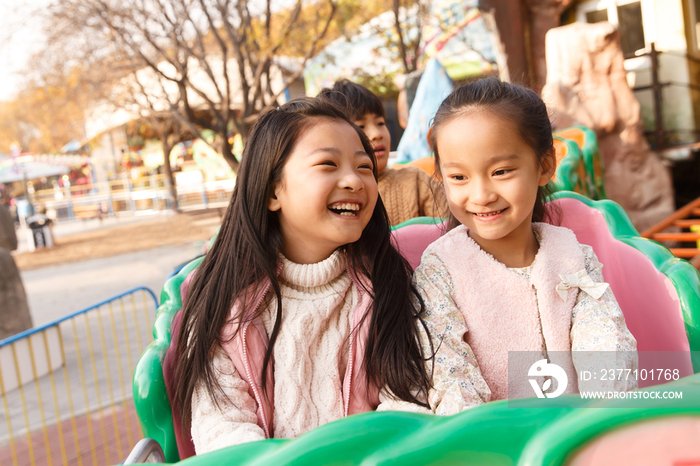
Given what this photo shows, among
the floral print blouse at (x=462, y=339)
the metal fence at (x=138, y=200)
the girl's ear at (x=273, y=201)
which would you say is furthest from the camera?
the metal fence at (x=138, y=200)

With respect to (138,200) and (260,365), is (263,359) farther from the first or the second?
(138,200)

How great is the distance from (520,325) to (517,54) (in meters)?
6.24

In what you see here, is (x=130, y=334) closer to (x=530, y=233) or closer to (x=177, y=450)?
(x=177, y=450)

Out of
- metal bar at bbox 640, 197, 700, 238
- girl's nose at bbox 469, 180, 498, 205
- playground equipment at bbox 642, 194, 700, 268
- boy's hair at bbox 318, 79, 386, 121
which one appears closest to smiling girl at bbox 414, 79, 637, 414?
girl's nose at bbox 469, 180, 498, 205

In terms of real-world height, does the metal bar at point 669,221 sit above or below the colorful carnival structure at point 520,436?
below

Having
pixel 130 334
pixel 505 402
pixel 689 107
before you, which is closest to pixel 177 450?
pixel 505 402

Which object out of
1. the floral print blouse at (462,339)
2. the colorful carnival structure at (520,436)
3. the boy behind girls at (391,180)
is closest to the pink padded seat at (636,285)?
the floral print blouse at (462,339)

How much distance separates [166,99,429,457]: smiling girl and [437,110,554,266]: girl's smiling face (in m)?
0.20

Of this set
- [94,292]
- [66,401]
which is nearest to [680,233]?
[66,401]

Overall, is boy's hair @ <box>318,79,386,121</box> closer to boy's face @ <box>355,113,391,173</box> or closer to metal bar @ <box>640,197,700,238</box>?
boy's face @ <box>355,113,391,173</box>

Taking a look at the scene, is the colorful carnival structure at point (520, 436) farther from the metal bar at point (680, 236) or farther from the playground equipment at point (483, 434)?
the metal bar at point (680, 236)

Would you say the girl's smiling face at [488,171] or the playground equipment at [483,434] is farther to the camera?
the girl's smiling face at [488,171]
